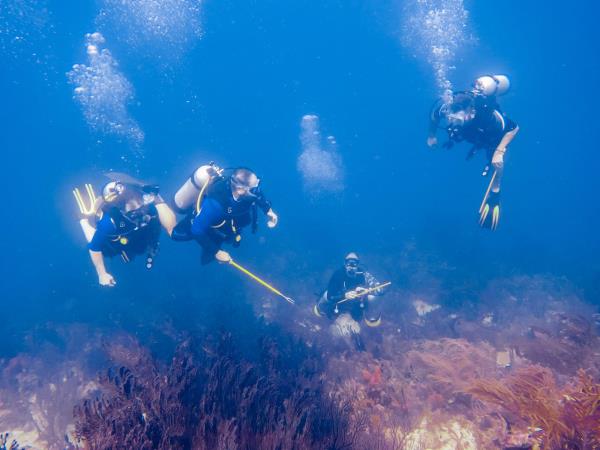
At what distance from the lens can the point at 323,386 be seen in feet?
20.8

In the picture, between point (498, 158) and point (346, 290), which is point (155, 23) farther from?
point (498, 158)

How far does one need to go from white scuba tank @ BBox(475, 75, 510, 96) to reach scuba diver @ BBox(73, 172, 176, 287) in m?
7.09

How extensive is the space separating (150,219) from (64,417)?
5990 millimetres

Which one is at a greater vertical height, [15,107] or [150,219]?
[15,107]

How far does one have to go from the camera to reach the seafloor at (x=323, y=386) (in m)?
3.96

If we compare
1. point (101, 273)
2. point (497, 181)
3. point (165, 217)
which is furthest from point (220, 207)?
point (497, 181)

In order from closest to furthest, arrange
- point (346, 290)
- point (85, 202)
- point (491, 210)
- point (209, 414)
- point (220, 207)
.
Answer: point (209, 414)
point (220, 207)
point (491, 210)
point (85, 202)
point (346, 290)

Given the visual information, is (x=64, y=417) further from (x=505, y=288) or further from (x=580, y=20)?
(x=580, y=20)

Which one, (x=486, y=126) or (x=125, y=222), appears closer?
(x=125, y=222)

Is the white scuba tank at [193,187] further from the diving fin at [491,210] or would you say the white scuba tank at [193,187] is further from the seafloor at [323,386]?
the diving fin at [491,210]

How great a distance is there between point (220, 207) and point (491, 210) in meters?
5.56

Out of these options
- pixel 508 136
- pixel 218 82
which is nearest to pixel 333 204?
pixel 508 136

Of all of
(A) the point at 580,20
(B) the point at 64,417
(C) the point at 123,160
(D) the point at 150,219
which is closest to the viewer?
(D) the point at 150,219

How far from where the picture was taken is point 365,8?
190 feet
